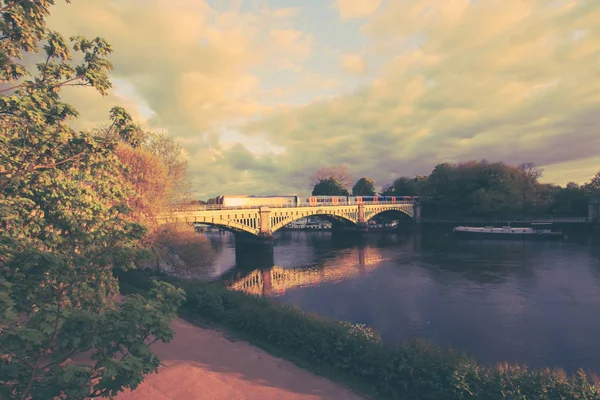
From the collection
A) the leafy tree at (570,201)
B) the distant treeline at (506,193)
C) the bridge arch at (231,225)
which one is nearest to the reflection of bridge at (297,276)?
the bridge arch at (231,225)

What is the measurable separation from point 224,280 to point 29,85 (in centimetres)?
4022

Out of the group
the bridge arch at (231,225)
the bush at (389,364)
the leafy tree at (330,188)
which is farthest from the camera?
the leafy tree at (330,188)

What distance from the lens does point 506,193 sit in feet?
326

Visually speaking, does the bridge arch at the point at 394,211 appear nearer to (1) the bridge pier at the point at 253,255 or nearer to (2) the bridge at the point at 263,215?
(2) the bridge at the point at 263,215

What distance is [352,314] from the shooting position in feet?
99.8

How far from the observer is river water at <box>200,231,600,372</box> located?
79.2 ft

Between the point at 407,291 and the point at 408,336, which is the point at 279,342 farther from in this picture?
the point at 407,291

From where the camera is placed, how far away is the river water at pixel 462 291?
2414 centimetres

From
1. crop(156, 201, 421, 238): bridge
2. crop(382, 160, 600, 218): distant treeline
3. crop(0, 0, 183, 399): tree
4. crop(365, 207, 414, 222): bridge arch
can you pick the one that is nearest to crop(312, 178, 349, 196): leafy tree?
crop(365, 207, 414, 222): bridge arch

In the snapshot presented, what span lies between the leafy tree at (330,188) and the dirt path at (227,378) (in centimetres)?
12577

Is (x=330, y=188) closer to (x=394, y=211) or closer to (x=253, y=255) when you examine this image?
(x=394, y=211)

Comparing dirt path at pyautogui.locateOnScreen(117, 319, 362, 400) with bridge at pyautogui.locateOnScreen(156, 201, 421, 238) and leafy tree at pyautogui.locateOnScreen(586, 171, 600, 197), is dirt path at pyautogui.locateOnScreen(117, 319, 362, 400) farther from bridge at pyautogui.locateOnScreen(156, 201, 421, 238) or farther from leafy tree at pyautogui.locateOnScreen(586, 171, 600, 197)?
leafy tree at pyautogui.locateOnScreen(586, 171, 600, 197)

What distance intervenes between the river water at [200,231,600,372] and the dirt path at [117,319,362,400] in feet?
40.6

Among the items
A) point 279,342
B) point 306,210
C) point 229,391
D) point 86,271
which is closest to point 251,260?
point 306,210
